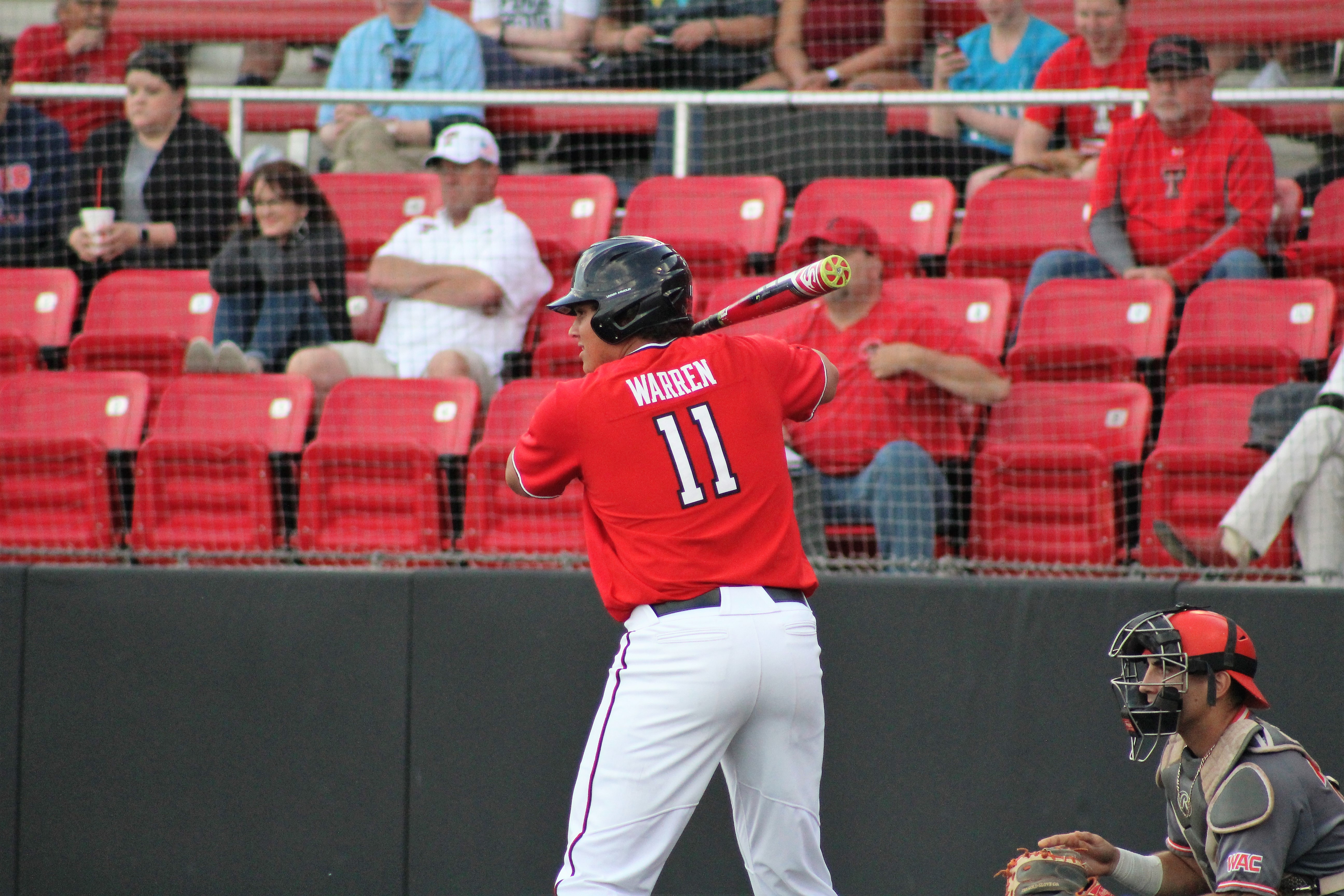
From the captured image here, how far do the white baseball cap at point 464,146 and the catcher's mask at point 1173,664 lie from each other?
14.1 feet

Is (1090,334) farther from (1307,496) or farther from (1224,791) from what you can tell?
(1224,791)

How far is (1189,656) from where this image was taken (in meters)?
3.04

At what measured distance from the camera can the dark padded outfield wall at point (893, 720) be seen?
455 centimetres

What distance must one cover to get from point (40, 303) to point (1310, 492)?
18.1 ft

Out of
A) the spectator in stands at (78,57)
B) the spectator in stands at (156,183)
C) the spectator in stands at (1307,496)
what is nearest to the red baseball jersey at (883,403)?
the spectator in stands at (1307,496)

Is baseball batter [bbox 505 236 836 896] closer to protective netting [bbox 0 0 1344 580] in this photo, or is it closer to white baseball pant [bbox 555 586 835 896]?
white baseball pant [bbox 555 586 835 896]

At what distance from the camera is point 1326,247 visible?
19.9 feet

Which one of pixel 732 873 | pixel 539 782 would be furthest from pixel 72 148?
pixel 732 873

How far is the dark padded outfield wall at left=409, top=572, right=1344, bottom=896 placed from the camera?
4551mm

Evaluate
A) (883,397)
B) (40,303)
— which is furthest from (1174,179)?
(40,303)

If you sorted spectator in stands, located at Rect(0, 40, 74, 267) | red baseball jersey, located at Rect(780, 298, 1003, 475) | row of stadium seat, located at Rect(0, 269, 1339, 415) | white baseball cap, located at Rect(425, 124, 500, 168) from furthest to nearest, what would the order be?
spectator in stands, located at Rect(0, 40, 74, 267) → white baseball cap, located at Rect(425, 124, 500, 168) → row of stadium seat, located at Rect(0, 269, 1339, 415) → red baseball jersey, located at Rect(780, 298, 1003, 475)

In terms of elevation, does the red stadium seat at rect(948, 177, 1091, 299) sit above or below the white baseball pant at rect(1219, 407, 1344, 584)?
above

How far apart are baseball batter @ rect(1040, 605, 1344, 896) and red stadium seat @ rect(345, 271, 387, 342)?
4.40 metres

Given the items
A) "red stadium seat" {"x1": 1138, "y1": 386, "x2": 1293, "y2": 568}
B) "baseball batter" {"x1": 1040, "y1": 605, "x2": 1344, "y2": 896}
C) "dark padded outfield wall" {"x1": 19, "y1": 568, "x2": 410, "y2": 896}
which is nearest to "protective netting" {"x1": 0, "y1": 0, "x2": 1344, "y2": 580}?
"red stadium seat" {"x1": 1138, "y1": 386, "x2": 1293, "y2": 568}
